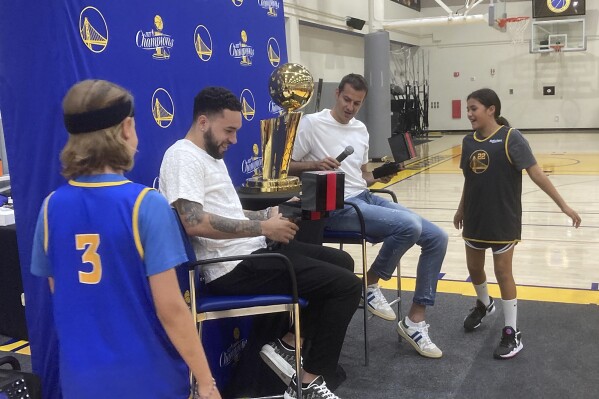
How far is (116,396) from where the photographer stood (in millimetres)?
1380

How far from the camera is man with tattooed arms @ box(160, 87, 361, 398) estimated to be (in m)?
2.19

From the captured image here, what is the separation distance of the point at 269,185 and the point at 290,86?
48 cm

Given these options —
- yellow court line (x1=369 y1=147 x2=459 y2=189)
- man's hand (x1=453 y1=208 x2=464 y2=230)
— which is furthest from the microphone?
yellow court line (x1=369 y1=147 x2=459 y2=189)

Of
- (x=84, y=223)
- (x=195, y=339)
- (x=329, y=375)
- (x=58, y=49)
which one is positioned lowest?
(x=329, y=375)

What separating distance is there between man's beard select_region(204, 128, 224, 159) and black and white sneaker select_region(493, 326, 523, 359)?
169cm

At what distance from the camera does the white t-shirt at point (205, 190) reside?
7.15ft

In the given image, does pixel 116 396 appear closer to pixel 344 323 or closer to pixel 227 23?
pixel 344 323

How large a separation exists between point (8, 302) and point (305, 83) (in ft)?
5.59

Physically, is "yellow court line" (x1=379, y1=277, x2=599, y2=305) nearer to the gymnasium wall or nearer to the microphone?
the microphone

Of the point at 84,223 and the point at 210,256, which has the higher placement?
the point at 84,223

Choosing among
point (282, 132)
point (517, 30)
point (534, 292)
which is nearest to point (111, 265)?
point (282, 132)

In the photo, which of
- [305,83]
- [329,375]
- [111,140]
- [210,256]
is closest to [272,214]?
[210,256]

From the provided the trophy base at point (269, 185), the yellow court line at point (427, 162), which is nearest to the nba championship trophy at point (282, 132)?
the trophy base at point (269, 185)

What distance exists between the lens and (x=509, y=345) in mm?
3031
